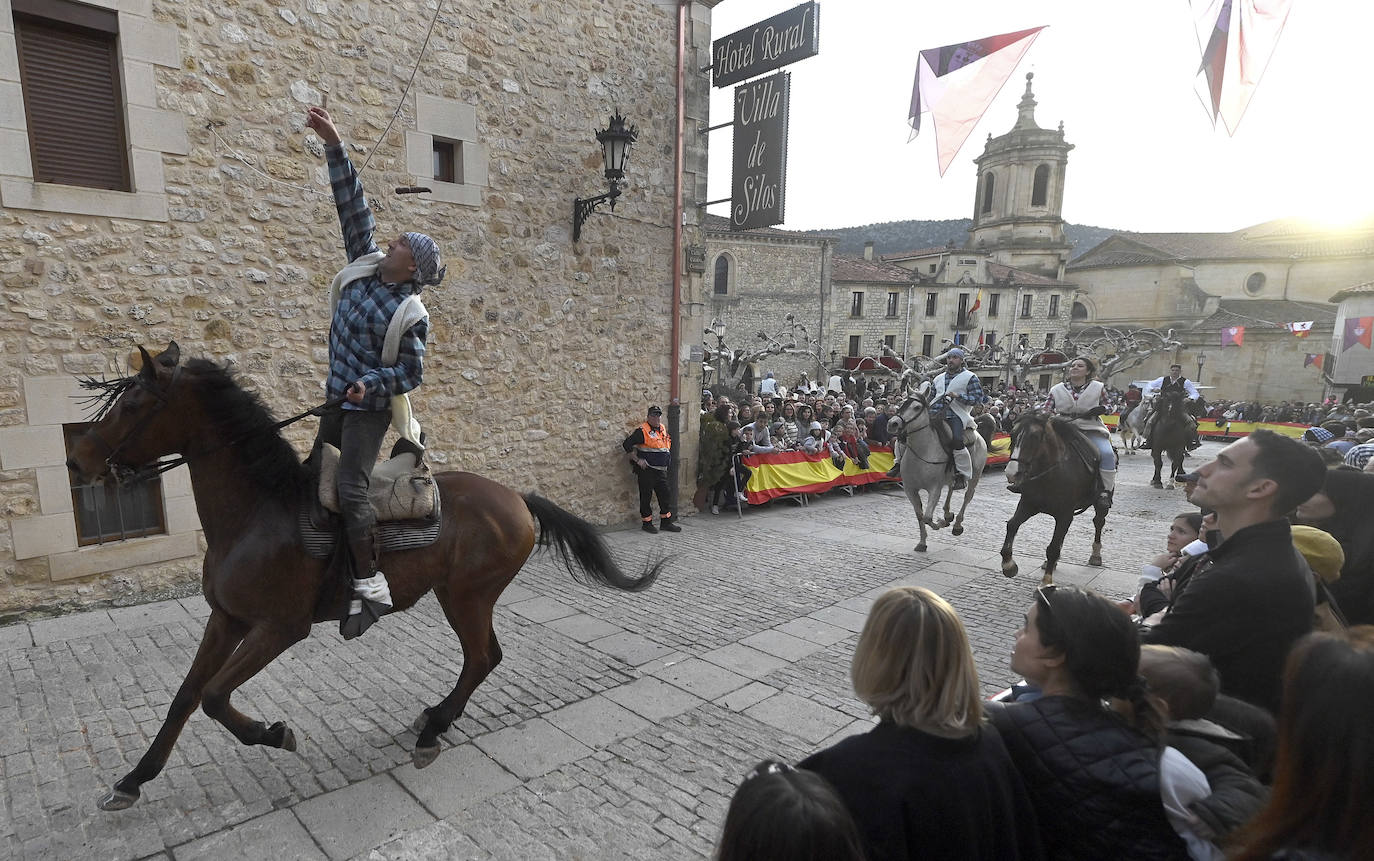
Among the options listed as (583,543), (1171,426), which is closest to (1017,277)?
(1171,426)

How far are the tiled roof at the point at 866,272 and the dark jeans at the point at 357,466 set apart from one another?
41272 millimetres

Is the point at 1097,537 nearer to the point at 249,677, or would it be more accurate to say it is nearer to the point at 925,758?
the point at 925,758

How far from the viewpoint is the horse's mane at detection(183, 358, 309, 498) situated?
132 inches

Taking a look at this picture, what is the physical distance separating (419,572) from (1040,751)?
10.6ft

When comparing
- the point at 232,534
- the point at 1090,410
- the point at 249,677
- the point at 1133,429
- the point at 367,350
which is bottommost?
the point at 1133,429

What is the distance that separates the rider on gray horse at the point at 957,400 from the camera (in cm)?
839

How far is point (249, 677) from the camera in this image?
3.35m

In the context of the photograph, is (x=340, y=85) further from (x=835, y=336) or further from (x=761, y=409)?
(x=835, y=336)

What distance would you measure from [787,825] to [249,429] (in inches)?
132

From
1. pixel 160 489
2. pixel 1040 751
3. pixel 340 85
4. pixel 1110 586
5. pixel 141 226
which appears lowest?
pixel 1110 586

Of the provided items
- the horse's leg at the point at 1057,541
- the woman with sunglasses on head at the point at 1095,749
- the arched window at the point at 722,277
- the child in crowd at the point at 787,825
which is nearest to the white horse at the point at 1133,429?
the horse's leg at the point at 1057,541

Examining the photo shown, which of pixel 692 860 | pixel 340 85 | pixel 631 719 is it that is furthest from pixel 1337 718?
pixel 340 85

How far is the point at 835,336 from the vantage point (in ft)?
142

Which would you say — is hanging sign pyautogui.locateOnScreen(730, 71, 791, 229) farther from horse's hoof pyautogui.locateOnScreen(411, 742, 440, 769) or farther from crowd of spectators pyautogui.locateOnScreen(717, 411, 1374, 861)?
crowd of spectators pyautogui.locateOnScreen(717, 411, 1374, 861)
